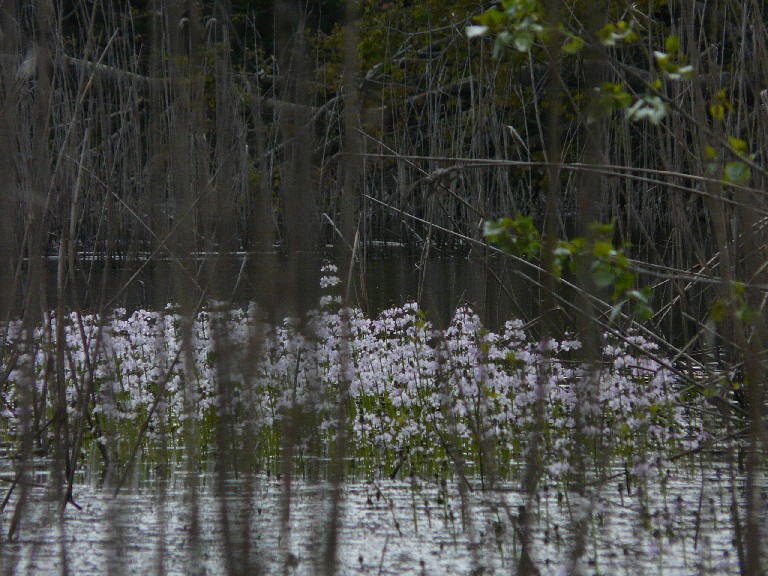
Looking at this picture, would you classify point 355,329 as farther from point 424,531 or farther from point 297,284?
point 297,284

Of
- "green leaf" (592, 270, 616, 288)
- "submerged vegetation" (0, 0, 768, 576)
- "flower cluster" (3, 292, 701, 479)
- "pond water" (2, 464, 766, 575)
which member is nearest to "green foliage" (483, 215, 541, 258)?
"submerged vegetation" (0, 0, 768, 576)

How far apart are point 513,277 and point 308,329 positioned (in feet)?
39.5

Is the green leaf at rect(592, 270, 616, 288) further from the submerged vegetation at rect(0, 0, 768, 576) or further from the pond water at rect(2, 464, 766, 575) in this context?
the pond water at rect(2, 464, 766, 575)

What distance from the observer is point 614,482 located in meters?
4.16

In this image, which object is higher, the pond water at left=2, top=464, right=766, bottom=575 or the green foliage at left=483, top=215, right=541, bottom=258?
the green foliage at left=483, top=215, right=541, bottom=258

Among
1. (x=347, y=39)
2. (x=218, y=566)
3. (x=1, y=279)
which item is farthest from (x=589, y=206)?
(x=218, y=566)

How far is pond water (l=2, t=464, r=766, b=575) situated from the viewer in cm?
313

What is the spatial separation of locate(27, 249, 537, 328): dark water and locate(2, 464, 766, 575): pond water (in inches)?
25.0

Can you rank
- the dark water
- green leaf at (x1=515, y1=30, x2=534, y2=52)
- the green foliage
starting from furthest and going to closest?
the green foliage, green leaf at (x1=515, y1=30, x2=534, y2=52), the dark water

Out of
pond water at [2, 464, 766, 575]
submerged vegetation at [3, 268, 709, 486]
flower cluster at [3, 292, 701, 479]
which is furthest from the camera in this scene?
submerged vegetation at [3, 268, 709, 486]

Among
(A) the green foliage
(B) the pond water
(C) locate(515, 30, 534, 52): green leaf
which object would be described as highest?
(C) locate(515, 30, 534, 52): green leaf

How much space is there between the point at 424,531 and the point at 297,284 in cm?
216

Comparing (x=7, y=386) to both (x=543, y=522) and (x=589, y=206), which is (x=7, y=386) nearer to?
(x=543, y=522)

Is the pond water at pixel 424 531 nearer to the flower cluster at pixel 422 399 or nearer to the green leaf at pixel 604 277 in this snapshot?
the flower cluster at pixel 422 399
